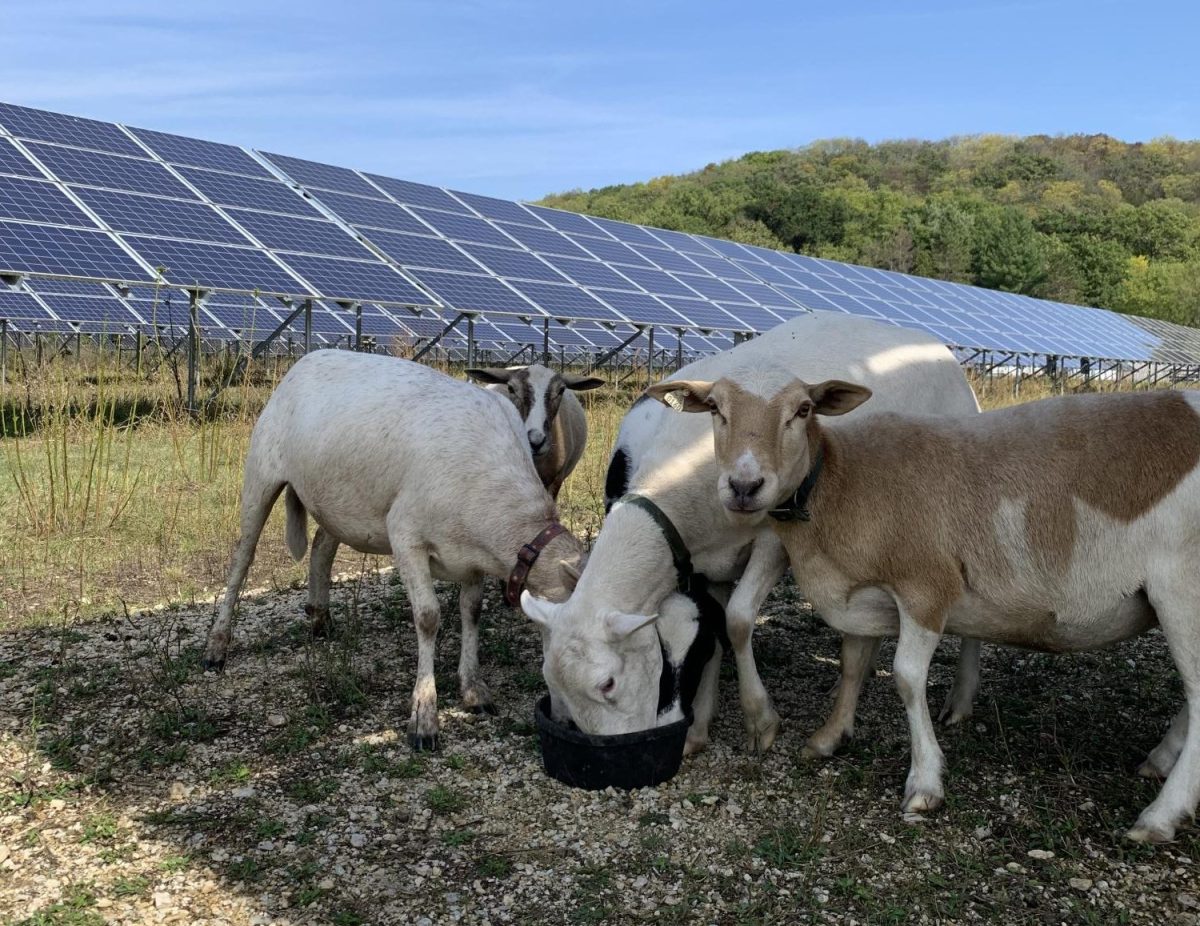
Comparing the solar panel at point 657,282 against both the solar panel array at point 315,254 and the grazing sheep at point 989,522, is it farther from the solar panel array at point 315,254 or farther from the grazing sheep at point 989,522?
the grazing sheep at point 989,522

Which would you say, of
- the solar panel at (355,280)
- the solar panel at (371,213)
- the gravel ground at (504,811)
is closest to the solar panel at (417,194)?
the solar panel at (371,213)

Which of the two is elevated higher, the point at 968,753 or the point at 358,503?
the point at 358,503

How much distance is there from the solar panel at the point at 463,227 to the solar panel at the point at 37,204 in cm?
722

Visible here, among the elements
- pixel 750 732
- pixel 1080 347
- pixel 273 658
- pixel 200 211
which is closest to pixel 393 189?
pixel 200 211

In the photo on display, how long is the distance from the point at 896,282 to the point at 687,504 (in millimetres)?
33116

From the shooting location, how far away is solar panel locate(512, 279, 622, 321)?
1752cm

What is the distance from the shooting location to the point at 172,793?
157 inches

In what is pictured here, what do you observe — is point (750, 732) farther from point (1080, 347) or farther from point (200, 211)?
point (1080, 347)

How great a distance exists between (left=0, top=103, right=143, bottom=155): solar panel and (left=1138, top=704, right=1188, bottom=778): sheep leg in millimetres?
16755

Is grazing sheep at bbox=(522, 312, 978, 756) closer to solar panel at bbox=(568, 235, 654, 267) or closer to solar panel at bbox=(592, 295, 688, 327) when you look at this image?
solar panel at bbox=(592, 295, 688, 327)

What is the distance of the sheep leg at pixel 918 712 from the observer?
3.90 metres

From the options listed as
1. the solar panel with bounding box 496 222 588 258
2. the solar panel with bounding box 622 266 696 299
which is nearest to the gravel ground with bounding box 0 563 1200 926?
the solar panel with bounding box 496 222 588 258

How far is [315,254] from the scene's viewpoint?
Result: 15.7 meters

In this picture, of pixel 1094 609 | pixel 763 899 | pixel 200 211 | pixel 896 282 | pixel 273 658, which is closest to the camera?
pixel 763 899
